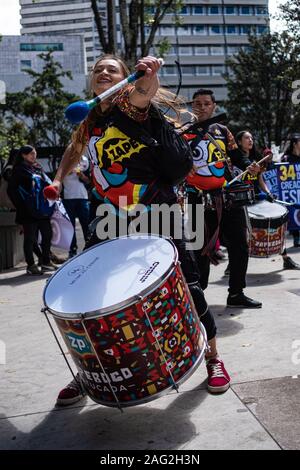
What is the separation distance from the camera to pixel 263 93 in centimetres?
3712

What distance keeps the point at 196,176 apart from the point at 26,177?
400cm

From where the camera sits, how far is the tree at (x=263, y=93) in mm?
35497

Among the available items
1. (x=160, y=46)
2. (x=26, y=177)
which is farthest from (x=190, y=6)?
(x=26, y=177)

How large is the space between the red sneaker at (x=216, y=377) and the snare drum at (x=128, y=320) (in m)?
0.53

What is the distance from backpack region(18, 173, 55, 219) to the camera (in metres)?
8.60

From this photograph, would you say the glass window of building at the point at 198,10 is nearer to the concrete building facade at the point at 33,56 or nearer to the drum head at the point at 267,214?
the concrete building facade at the point at 33,56

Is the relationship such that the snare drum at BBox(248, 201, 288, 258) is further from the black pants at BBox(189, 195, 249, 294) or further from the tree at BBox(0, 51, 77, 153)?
the tree at BBox(0, 51, 77, 153)

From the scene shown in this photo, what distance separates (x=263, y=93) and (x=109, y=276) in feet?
118

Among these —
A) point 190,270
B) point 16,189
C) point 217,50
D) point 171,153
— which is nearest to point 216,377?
point 190,270

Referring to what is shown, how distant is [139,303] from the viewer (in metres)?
2.62

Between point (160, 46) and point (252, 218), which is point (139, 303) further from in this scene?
point (160, 46)

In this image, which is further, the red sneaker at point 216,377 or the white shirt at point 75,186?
the white shirt at point 75,186

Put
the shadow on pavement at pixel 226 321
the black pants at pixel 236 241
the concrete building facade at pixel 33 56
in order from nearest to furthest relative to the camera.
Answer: the shadow on pavement at pixel 226 321
the black pants at pixel 236 241
the concrete building facade at pixel 33 56

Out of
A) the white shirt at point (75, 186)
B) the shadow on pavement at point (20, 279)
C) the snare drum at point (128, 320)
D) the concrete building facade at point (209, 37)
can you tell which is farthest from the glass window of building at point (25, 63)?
the snare drum at point (128, 320)
